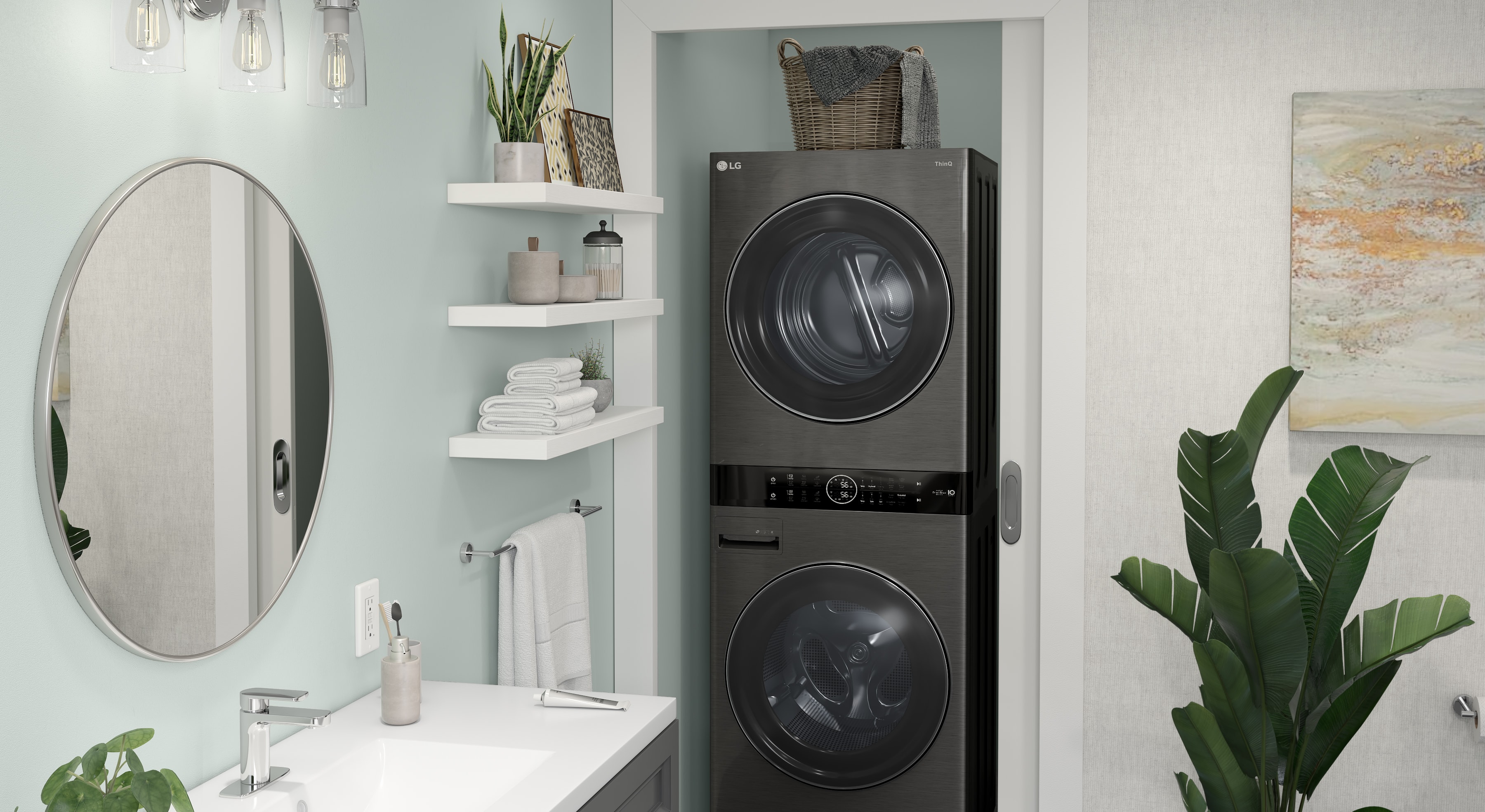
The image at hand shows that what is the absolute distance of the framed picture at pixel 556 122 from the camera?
2.37 m

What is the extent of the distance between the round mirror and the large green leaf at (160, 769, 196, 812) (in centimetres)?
32

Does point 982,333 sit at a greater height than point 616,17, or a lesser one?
lesser

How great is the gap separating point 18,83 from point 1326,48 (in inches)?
98.0

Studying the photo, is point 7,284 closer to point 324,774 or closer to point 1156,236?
point 324,774

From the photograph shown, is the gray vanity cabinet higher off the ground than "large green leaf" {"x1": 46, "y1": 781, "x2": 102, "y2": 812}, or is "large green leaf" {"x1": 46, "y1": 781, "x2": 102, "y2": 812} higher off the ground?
"large green leaf" {"x1": 46, "y1": 781, "x2": 102, "y2": 812}

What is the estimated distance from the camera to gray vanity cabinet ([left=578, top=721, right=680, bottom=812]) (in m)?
1.70

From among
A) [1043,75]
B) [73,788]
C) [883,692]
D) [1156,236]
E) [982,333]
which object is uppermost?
[1043,75]

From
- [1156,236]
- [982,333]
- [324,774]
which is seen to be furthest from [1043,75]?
[324,774]

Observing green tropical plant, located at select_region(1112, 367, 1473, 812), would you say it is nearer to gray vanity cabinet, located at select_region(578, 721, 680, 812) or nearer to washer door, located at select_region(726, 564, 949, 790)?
washer door, located at select_region(726, 564, 949, 790)

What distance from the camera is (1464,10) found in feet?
8.42

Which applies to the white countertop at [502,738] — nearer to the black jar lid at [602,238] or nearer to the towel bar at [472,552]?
the towel bar at [472,552]

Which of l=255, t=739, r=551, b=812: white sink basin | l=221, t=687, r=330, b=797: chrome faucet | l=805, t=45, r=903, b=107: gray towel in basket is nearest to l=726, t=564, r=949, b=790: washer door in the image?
l=805, t=45, r=903, b=107: gray towel in basket

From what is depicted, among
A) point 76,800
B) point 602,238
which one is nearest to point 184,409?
Answer: point 76,800

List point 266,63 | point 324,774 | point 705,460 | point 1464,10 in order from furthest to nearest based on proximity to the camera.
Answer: point 705,460 → point 1464,10 → point 324,774 → point 266,63
